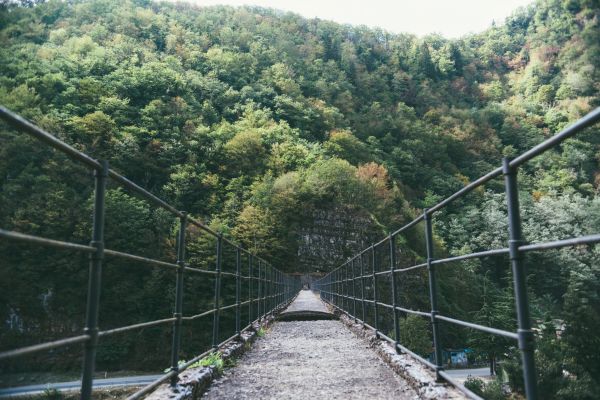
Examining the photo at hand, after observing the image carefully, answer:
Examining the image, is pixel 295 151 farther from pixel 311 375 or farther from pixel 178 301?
pixel 178 301

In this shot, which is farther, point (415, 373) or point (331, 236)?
point (331, 236)

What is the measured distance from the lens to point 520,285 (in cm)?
141

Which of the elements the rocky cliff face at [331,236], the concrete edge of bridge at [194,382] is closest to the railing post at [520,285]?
the concrete edge of bridge at [194,382]

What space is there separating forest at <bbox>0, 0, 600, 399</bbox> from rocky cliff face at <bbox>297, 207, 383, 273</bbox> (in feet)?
0.60

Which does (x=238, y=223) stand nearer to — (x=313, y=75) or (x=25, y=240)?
(x=25, y=240)

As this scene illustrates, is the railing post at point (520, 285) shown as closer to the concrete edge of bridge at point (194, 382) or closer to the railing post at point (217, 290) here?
the concrete edge of bridge at point (194, 382)

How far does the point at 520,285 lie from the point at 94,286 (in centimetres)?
147

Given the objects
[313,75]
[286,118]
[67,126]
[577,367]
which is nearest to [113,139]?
[67,126]

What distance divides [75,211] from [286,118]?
137 ft

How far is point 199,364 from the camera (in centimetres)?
305

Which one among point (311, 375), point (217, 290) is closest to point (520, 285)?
point (311, 375)

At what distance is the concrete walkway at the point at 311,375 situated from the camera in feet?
8.46

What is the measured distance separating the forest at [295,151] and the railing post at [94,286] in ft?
11.5

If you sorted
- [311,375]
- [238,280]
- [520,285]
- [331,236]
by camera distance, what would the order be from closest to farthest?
[520,285] < [311,375] < [238,280] < [331,236]
